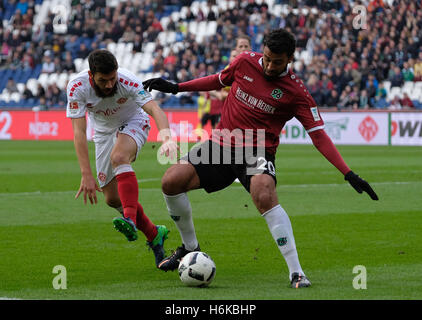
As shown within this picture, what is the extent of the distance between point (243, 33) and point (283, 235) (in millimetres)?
27397

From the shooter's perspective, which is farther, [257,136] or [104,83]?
[104,83]

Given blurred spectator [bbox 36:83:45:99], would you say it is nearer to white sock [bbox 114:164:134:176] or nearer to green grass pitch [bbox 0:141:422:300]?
green grass pitch [bbox 0:141:422:300]

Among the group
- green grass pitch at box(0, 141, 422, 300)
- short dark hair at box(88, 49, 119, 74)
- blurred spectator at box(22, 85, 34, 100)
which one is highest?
short dark hair at box(88, 49, 119, 74)

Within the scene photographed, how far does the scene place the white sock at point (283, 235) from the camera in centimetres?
611

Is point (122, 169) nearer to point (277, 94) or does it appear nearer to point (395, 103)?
point (277, 94)

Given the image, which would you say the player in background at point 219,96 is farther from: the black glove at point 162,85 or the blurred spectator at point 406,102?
the blurred spectator at point 406,102

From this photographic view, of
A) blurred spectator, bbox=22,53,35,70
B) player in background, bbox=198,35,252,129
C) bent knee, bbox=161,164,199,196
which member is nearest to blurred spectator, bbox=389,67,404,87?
player in background, bbox=198,35,252,129

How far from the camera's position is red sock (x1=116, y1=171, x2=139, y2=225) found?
23.5 feet

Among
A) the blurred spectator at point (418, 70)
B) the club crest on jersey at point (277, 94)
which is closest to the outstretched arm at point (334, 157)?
the club crest on jersey at point (277, 94)

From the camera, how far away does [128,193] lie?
721 centimetres

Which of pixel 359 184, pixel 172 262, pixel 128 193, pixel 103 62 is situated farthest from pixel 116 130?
pixel 359 184

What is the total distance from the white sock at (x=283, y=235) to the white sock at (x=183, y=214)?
874 millimetres
